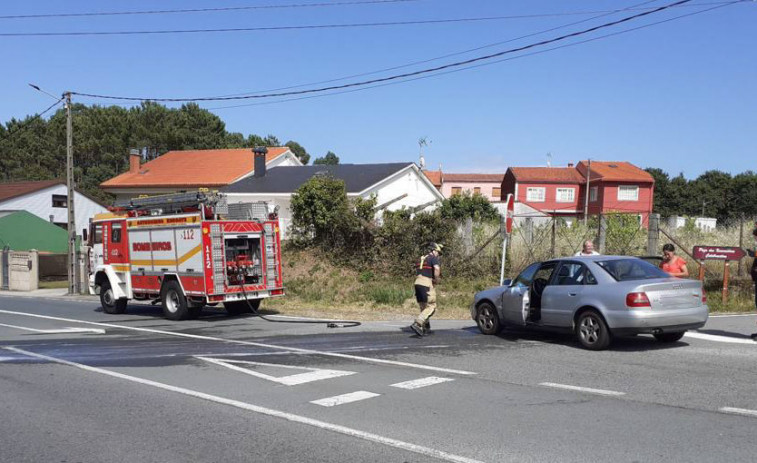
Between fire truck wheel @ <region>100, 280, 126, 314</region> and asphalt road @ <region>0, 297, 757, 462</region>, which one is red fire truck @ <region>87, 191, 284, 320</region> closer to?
fire truck wheel @ <region>100, 280, 126, 314</region>

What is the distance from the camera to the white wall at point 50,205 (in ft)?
154

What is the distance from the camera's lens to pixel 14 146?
7169 centimetres

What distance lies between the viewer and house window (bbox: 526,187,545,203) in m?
61.9

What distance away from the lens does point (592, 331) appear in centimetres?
1005

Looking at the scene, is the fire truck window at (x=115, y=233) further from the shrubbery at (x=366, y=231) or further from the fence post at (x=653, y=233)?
the fence post at (x=653, y=233)

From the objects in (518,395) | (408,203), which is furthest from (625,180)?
(518,395)

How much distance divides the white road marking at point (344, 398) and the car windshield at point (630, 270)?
4.74 meters

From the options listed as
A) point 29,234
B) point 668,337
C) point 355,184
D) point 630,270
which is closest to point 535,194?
point 355,184

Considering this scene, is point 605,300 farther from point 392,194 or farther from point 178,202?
point 392,194

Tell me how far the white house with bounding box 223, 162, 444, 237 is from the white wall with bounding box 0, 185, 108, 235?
→ 16.4 metres

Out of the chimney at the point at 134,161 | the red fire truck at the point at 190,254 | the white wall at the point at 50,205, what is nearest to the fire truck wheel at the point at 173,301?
the red fire truck at the point at 190,254

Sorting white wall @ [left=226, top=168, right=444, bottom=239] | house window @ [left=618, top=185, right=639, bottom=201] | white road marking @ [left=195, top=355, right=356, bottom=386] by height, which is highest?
house window @ [left=618, top=185, right=639, bottom=201]

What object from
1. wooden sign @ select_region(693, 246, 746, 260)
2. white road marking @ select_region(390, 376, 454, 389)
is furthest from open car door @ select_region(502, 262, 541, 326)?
wooden sign @ select_region(693, 246, 746, 260)

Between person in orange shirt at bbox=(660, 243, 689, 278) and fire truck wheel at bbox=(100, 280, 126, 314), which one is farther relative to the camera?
fire truck wheel at bbox=(100, 280, 126, 314)
